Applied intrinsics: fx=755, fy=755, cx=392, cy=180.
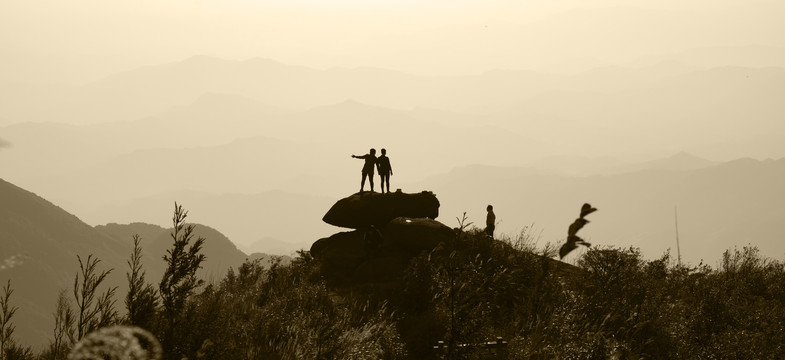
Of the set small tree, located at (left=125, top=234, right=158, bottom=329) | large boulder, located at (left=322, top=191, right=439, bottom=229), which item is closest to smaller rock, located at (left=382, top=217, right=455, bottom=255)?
large boulder, located at (left=322, top=191, right=439, bottom=229)

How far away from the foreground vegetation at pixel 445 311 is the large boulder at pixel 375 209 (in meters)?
2.58

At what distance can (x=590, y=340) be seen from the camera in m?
14.4

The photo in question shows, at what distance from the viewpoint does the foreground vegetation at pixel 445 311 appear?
1161cm

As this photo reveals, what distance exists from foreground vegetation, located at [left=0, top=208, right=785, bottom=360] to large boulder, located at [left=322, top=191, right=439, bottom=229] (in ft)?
8.46

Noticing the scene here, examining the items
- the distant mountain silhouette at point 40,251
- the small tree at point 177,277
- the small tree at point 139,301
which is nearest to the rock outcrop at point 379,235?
the small tree at point 177,277

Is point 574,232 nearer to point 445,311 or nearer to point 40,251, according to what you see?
point 445,311

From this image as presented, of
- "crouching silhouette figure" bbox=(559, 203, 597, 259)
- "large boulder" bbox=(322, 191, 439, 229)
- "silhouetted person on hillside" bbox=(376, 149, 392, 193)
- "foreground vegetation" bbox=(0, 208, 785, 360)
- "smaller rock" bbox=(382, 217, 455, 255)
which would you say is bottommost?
"foreground vegetation" bbox=(0, 208, 785, 360)

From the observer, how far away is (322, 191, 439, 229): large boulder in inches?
1180

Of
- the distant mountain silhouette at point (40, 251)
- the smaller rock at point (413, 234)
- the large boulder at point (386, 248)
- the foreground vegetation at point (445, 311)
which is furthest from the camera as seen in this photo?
the distant mountain silhouette at point (40, 251)

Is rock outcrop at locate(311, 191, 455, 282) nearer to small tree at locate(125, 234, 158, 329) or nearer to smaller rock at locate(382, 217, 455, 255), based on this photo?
smaller rock at locate(382, 217, 455, 255)

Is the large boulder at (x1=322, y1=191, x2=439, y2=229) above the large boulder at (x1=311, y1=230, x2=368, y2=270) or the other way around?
above

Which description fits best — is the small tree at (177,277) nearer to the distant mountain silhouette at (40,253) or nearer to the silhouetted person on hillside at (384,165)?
the silhouetted person on hillside at (384,165)

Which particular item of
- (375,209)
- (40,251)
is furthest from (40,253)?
(375,209)

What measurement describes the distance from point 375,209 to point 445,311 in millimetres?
9900
